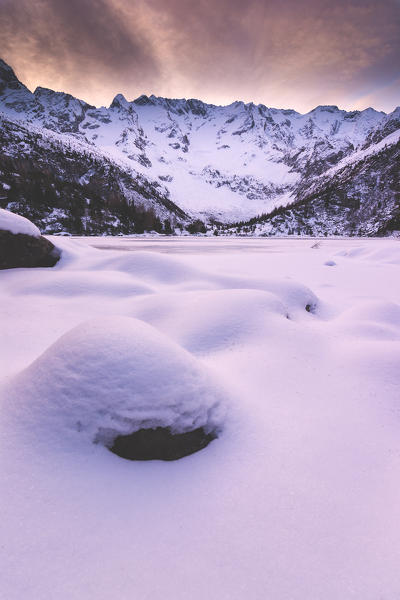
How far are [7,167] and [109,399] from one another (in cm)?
9704

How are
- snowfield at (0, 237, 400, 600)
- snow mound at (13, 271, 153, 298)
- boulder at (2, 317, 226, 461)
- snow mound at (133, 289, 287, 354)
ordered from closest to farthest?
snowfield at (0, 237, 400, 600) → boulder at (2, 317, 226, 461) → snow mound at (133, 289, 287, 354) → snow mound at (13, 271, 153, 298)

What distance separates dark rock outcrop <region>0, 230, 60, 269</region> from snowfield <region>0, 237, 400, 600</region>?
525 cm

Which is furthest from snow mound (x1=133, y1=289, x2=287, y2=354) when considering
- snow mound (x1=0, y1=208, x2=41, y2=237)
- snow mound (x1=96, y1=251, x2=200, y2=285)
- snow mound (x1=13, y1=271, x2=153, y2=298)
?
snow mound (x1=0, y1=208, x2=41, y2=237)

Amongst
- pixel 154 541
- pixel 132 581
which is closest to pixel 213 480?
pixel 154 541

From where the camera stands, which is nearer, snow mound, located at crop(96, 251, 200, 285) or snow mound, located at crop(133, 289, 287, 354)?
snow mound, located at crop(133, 289, 287, 354)

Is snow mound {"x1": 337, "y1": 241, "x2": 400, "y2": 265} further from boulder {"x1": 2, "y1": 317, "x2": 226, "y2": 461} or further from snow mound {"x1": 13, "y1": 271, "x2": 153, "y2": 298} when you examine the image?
boulder {"x1": 2, "y1": 317, "x2": 226, "y2": 461}

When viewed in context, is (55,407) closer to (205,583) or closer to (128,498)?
(128,498)

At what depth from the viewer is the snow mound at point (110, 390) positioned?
6.08ft

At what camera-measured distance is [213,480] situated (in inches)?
69.3

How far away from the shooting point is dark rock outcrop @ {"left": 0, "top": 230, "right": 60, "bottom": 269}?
7.27 m

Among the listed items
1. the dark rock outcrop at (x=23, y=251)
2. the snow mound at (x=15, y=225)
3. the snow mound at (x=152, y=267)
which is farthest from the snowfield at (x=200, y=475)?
the snow mound at (x=15, y=225)

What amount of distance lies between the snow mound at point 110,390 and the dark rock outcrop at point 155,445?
0.04 metres

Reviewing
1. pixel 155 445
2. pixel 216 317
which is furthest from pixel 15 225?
pixel 155 445

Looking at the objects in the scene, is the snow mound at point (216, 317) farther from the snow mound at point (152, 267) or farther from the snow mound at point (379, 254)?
the snow mound at point (379, 254)
